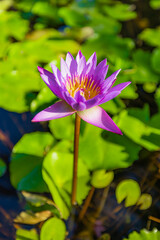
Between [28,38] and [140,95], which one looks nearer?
[140,95]

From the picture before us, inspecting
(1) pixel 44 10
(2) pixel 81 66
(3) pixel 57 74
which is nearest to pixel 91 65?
(2) pixel 81 66

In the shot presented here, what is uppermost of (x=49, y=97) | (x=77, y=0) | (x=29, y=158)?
(x=77, y=0)

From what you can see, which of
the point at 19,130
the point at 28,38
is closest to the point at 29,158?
the point at 19,130

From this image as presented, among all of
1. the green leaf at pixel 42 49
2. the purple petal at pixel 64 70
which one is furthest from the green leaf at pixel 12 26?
the purple petal at pixel 64 70

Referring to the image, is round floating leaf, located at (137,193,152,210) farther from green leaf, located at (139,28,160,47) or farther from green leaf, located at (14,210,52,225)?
green leaf, located at (139,28,160,47)

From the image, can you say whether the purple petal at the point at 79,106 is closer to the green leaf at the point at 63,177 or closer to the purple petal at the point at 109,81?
the purple petal at the point at 109,81

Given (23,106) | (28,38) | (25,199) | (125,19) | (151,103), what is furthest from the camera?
(125,19)

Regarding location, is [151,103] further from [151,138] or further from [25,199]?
[25,199]
